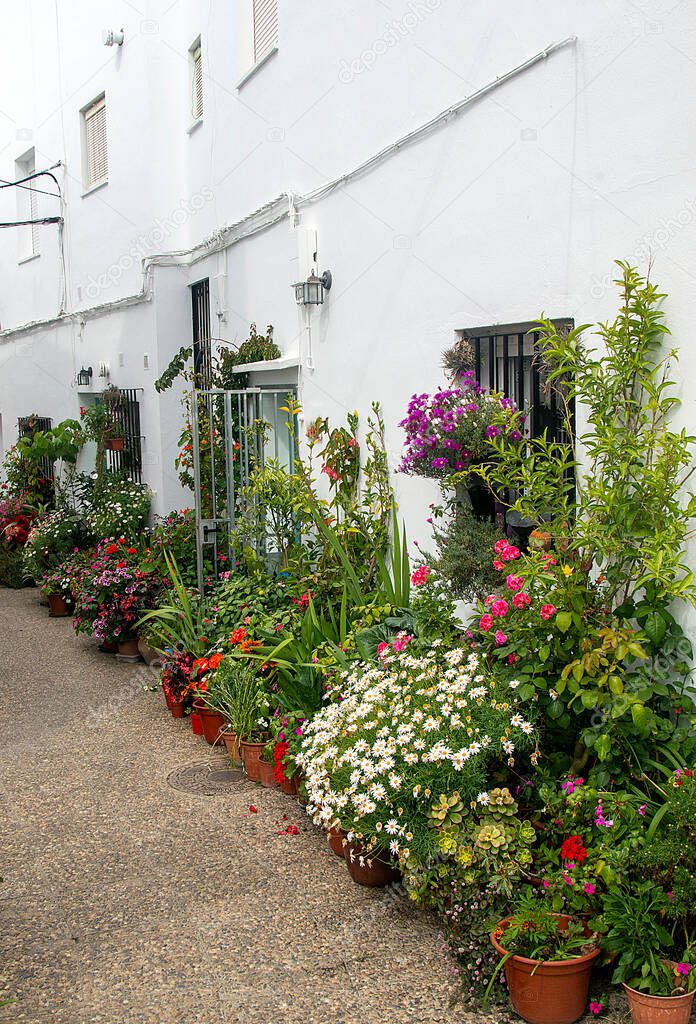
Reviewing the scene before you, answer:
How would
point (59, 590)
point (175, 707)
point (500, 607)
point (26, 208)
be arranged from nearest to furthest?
point (500, 607), point (175, 707), point (59, 590), point (26, 208)

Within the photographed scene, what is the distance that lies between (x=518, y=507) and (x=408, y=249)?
7.75 ft

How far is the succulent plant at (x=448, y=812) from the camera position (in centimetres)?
353

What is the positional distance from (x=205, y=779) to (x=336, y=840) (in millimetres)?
1401

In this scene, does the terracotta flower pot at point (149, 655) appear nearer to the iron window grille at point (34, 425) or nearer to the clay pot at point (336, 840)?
the clay pot at point (336, 840)

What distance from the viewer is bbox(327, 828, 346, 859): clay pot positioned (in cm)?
414

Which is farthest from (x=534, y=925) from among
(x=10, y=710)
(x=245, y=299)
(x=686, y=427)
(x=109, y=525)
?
(x=109, y=525)

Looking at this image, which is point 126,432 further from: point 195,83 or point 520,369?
point 520,369

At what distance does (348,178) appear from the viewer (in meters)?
6.44

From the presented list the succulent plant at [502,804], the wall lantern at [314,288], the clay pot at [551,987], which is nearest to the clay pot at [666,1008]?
the clay pot at [551,987]

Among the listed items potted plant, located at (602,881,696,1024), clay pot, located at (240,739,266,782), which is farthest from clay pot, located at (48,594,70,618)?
potted plant, located at (602,881,696,1024)

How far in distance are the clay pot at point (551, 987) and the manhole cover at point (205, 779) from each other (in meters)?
2.42

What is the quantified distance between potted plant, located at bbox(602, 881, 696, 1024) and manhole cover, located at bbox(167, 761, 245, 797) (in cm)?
263

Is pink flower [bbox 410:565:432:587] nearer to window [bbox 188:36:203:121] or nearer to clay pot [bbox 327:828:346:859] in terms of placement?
clay pot [bbox 327:828:346:859]

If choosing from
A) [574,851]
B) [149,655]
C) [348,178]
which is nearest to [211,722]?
[149,655]
